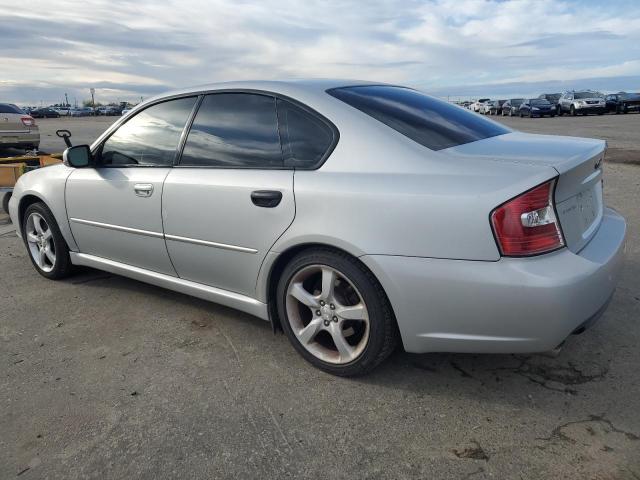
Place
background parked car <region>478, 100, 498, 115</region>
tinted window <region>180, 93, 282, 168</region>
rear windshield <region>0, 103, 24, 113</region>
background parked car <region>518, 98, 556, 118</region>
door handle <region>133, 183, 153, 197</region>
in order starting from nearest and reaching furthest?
tinted window <region>180, 93, 282, 168</region> → door handle <region>133, 183, 153, 197</region> → rear windshield <region>0, 103, 24, 113</region> → background parked car <region>518, 98, 556, 118</region> → background parked car <region>478, 100, 498, 115</region>

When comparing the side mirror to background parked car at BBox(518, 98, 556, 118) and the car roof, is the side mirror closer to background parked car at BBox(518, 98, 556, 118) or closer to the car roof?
the car roof

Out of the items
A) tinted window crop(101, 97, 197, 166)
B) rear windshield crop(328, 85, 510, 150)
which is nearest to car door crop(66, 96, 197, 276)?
tinted window crop(101, 97, 197, 166)

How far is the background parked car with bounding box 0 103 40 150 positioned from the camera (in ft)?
48.9

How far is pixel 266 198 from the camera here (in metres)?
2.84

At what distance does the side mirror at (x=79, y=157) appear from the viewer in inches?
150

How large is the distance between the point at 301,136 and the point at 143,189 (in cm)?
123

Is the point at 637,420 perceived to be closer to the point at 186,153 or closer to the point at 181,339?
the point at 181,339

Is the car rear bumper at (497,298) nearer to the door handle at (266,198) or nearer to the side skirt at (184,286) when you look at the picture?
the door handle at (266,198)

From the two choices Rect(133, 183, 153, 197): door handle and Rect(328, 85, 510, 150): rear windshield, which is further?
Rect(133, 183, 153, 197): door handle

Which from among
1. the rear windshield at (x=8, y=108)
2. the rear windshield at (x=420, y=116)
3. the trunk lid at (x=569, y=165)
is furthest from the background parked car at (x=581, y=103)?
the trunk lid at (x=569, y=165)

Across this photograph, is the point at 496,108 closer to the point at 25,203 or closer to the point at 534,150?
the point at 25,203

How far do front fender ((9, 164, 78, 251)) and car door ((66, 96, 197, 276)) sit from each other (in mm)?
100

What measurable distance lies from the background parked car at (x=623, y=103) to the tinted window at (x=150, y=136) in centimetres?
3553

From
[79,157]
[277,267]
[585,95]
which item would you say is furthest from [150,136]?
[585,95]
